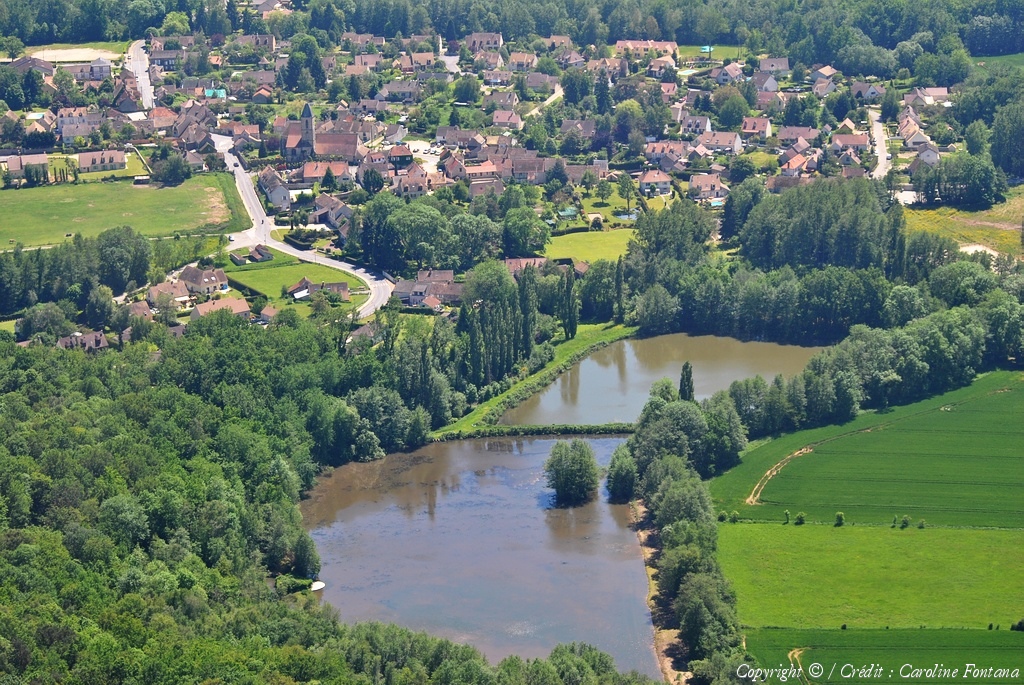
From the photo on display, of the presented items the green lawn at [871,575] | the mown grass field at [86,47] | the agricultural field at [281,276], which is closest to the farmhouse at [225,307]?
the agricultural field at [281,276]

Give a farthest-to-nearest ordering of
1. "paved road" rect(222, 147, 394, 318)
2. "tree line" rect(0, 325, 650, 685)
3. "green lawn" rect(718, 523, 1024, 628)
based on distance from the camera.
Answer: "paved road" rect(222, 147, 394, 318), "green lawn" rect(718, 523, 1024, 628), "tree line" rect(0, 325, 650, 685)

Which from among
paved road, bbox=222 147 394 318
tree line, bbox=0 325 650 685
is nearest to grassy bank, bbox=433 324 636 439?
tree line, bbox=0 325 650 685

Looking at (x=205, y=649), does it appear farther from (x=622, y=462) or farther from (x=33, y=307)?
(x=33, y=307)

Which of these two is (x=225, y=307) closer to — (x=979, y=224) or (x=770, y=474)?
(x=770, y=474)

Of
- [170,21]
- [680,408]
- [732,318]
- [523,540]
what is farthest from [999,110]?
[170,21]

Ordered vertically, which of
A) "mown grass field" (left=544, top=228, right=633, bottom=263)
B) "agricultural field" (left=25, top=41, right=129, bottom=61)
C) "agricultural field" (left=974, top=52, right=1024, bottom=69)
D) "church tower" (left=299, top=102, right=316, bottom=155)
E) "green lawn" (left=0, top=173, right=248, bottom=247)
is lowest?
"mown grass field" (left=544, top=228, right=633, bottom=263)

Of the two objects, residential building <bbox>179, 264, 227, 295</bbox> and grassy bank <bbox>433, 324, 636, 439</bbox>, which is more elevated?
residential building <bbox>179, 264, 227, 295</bbox>

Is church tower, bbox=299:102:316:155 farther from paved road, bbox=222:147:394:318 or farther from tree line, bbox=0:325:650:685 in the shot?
tree line, bbox=0:325:650:685
